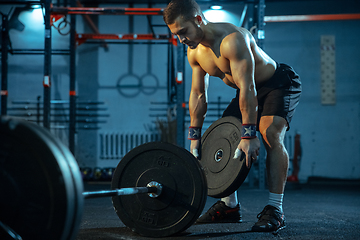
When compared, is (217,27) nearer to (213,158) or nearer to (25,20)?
(213,158)

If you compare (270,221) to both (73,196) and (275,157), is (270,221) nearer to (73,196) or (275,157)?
(275,157)

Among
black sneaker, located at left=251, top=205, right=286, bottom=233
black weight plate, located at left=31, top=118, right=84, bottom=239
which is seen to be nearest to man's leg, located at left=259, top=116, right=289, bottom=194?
black sneaker, located at left=251, top=205, right=286, bottom=233

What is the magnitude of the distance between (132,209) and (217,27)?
3.44 feet

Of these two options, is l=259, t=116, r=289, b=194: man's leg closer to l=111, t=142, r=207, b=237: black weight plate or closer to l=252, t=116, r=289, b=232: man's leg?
l=252, t=116, r=289, b=232: man's leg

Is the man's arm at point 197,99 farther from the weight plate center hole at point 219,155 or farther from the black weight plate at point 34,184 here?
the black weight plate at point 34,184

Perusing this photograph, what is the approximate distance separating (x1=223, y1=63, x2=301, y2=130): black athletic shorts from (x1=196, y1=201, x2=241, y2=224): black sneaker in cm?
59

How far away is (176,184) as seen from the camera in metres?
1.50

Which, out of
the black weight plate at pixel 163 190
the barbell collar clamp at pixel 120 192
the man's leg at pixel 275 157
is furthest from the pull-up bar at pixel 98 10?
the barbell collar clamp at pixel 120 192

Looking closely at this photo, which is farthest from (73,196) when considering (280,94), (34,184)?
(280,94)

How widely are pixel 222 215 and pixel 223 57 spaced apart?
958 millimetres

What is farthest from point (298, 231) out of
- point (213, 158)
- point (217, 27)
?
point (217, 27)

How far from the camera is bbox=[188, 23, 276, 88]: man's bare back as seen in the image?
1.68 m

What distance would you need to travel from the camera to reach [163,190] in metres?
1.51

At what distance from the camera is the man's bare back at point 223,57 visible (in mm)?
1679
